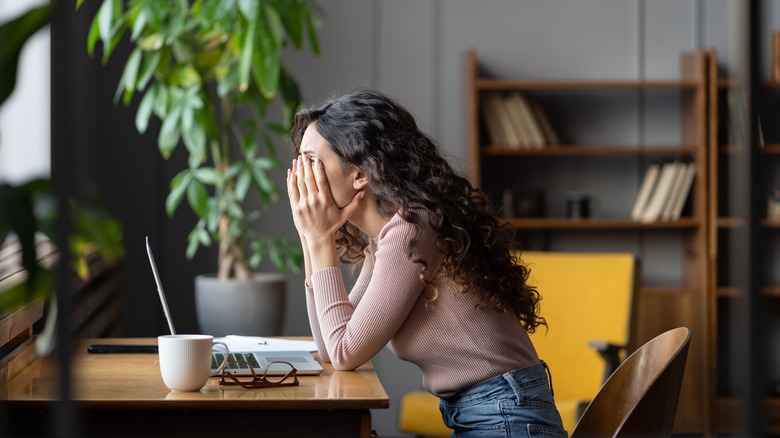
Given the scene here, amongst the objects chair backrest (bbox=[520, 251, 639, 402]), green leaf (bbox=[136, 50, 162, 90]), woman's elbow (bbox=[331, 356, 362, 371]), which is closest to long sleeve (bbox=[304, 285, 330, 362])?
woman's elbow (bbox=[331, 356, 362, 371])

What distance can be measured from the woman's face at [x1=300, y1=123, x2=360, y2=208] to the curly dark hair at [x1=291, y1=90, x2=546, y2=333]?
13 millimetres

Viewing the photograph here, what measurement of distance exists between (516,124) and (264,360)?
7.85 feet

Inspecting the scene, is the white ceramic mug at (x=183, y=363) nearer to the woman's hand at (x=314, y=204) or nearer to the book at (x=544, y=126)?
the woman's hand at (x=314, y=204)

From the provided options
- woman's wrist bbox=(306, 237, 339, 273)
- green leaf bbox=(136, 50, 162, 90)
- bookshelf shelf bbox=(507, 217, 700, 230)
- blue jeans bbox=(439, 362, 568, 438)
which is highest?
green leaf bbox=(136, 50, 162, 90)

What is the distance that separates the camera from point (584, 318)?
9.47 feet

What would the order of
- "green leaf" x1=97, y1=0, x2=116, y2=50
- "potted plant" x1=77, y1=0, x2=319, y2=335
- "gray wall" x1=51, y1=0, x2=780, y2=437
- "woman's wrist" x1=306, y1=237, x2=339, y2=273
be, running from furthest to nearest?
"gray wall" x1=51, y1=0, x2=780, y2=437 → "potted plant" x1=77, y1=0, x2=319, y2=335 → "green leaf" x1=97, y1=0, x2=116, y2=50 → "woman's wrist" x1=306, y1=237, x2=339, y2=273

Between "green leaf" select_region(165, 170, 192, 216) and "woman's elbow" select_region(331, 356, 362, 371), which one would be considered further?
"green leaf" select_region(165, 170, 192, 216)

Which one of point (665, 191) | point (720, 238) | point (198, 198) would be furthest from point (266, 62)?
point (720, 238)

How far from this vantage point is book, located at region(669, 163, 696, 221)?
3.83 meters

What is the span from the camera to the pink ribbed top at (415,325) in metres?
1.56

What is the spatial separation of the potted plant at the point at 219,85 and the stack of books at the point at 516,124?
35.5 inches

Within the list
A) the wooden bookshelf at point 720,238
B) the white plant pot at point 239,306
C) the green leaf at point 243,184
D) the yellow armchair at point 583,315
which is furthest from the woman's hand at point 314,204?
the wooden bookshelf at point 720,238

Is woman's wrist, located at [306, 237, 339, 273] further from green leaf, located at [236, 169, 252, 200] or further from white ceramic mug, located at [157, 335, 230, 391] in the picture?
green leaf, located at [236, 169, 252, 200]

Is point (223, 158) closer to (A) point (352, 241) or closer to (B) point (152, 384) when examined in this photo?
(A) point (352, 241)
